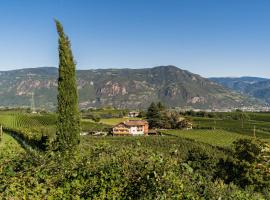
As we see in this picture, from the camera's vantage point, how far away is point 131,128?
10462 cm

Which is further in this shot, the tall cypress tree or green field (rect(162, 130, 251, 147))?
green field (rect(162, 130, 251, 147))

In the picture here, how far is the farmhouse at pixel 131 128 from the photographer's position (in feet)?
330

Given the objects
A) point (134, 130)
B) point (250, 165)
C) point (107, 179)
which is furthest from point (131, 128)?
point (107, 179)

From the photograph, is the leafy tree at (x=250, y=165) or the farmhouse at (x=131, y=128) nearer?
the leafy tree at (x=250, y=165)

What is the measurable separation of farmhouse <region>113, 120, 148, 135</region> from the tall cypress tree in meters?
78.9

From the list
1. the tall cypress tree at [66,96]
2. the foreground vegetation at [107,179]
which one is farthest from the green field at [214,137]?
the foreground vegetation at [107,179]

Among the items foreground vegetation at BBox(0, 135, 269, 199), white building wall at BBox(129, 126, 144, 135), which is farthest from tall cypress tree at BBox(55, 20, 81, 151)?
white building wall at BBox(129, 126, 144, 135)

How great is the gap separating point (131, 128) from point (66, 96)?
85211 millimetres

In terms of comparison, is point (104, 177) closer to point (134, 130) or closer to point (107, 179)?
point (107, 179)

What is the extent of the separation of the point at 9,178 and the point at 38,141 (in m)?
31.0

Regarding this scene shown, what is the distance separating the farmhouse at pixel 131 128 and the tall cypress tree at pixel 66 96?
78.9m

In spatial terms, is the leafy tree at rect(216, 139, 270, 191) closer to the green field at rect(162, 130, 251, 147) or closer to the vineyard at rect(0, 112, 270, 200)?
the green field at rect(162, 130, 251, 147)

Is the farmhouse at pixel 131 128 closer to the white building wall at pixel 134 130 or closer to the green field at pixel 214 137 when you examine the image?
the white building wall at pixel 134 130

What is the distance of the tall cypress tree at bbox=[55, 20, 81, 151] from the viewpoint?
1969cm
